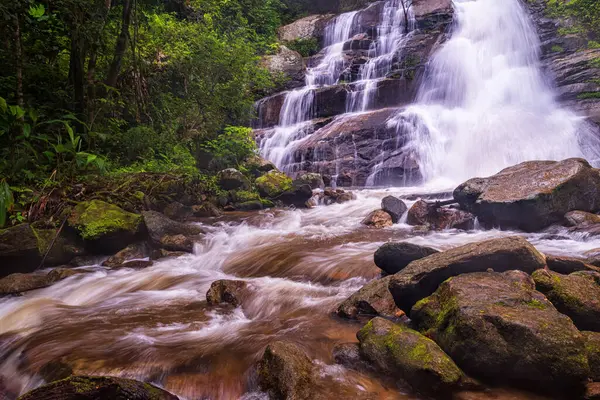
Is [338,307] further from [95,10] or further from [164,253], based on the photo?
[95,10]

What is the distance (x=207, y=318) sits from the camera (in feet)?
13.8

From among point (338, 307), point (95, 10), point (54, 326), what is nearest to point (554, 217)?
point (338, 307)

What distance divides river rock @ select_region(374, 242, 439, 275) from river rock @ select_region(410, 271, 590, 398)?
145 centimetres

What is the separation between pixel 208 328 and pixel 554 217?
6.84m

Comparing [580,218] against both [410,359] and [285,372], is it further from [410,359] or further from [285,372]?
[285,372]

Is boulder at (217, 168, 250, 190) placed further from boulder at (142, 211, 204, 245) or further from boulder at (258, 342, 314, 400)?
boulder at (258, 342, 314, 400)

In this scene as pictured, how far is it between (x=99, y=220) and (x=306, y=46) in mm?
23168

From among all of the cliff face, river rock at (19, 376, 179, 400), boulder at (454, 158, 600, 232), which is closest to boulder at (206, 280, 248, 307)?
river rock at (19, 376, 179, 400)

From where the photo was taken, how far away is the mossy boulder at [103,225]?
6.28 metres

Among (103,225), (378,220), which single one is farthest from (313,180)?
(103,225)

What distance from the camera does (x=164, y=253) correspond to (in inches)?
266

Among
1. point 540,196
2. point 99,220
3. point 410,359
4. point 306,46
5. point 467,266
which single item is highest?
point 306,46

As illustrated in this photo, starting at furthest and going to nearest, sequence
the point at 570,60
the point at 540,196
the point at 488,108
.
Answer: the point at 570,60
the point at 488,108
the point at 540,196

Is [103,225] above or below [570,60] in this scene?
below
